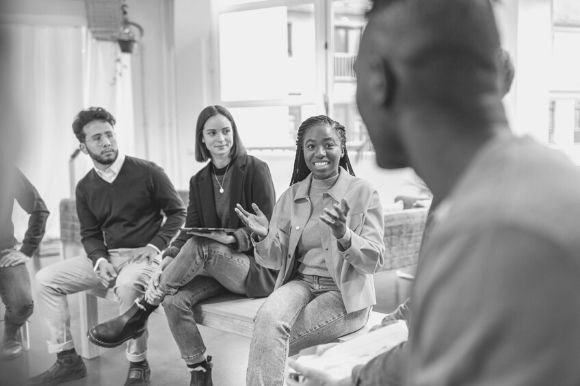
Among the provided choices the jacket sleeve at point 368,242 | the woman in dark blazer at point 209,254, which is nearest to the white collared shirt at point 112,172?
the woman in dark blazer at point 209,254

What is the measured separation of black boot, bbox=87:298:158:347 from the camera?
9.25 feet

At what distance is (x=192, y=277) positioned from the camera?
A: 2775 mm

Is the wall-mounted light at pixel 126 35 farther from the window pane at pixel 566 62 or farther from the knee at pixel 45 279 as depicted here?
the window pane at pixel 566 62

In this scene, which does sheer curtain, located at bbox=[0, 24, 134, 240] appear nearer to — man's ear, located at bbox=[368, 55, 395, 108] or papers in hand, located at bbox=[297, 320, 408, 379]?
papers in hand, located at bbox=[297, 320, 408, 379]

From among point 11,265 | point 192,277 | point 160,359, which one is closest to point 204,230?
point 192,277

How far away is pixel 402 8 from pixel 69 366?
9.99ft

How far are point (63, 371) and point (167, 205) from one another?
0.99 m

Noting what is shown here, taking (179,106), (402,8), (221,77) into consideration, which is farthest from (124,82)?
(402,8)

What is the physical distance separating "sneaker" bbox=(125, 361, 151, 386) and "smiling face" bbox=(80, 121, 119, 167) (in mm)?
1064

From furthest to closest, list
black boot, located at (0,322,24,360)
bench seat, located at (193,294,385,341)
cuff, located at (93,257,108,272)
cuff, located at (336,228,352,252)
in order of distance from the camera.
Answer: cuff, located at (93,257,108,272)
bench seat, located at (193,294,385,341)
cuff, located at (336,228,352,252)
black boot, located at (0,322,24,360)

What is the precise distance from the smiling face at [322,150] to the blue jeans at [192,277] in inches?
22.6

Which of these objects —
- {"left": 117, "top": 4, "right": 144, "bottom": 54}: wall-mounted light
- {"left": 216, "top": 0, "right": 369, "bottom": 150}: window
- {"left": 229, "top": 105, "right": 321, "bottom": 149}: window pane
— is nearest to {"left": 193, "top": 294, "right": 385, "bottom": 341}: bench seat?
{"left": 216, "top": 0, "right": 369, "bottom": 150}: window

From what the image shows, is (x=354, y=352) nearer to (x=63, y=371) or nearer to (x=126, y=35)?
(x=63, y=371)

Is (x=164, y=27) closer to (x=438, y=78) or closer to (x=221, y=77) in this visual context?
(x=221, y=77)
